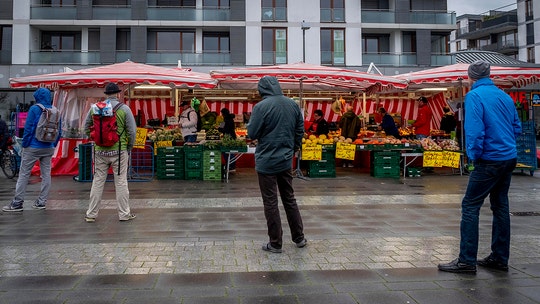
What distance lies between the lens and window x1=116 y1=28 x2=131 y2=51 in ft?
98.8

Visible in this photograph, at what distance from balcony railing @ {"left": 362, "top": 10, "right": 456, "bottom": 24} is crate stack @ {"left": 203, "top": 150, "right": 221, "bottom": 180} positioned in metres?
24.1

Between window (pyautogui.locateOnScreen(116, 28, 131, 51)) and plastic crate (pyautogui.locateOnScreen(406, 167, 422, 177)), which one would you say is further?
window (pyautogui.locateOnScreen(116, 28, 131, 51))

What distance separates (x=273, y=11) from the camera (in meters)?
30.9

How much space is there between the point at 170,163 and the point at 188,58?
19696mm

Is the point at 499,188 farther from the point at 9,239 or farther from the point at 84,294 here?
the point at 9,239

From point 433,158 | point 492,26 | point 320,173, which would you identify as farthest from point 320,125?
point 492,26

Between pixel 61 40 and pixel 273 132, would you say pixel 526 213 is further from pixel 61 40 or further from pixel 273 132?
pixel 61 40

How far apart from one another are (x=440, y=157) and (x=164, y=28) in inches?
918

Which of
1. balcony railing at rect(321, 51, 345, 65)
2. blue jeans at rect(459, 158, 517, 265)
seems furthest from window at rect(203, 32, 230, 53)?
blue jeans at rect(459, 158, 517, 265)

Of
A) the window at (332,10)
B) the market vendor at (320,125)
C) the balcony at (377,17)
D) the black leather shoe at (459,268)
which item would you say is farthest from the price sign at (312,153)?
the balcony at (377,17)

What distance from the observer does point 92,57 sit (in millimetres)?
29391

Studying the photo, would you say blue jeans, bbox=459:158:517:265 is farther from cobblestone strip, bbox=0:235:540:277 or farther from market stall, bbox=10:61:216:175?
market stall, bbox=10:61:216:175

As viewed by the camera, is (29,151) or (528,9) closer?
(29,151)

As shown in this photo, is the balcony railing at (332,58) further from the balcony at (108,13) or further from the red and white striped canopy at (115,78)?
the red and white striped canopy at (115,78)
